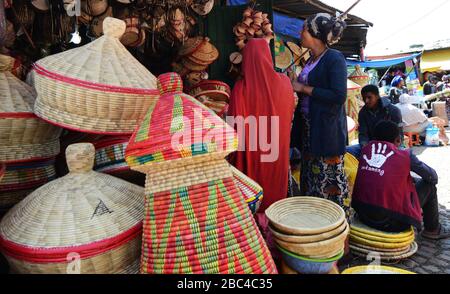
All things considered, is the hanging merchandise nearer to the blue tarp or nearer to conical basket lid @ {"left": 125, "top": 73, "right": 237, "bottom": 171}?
the blue tarp

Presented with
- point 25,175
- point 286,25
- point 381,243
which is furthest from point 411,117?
point 25,175

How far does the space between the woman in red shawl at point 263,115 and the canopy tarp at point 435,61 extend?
17.6m

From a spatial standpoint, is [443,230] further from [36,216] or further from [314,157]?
[36,216]

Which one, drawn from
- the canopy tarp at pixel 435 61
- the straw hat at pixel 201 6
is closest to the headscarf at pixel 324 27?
the straw hat at pixel 201 6

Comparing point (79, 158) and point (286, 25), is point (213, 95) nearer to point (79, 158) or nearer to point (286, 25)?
point (79, 158)

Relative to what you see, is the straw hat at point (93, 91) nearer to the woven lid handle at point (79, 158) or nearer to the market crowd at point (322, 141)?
the woven lid handle at point (79, 158)

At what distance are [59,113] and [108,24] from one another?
22.5 inches

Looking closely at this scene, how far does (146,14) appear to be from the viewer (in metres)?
2.93

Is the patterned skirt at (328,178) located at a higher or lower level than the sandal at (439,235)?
higher

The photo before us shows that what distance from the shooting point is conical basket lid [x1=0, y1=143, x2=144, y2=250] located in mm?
1335

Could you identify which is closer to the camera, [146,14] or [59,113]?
[59,113]

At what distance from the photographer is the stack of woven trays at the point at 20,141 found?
70.5 inches
